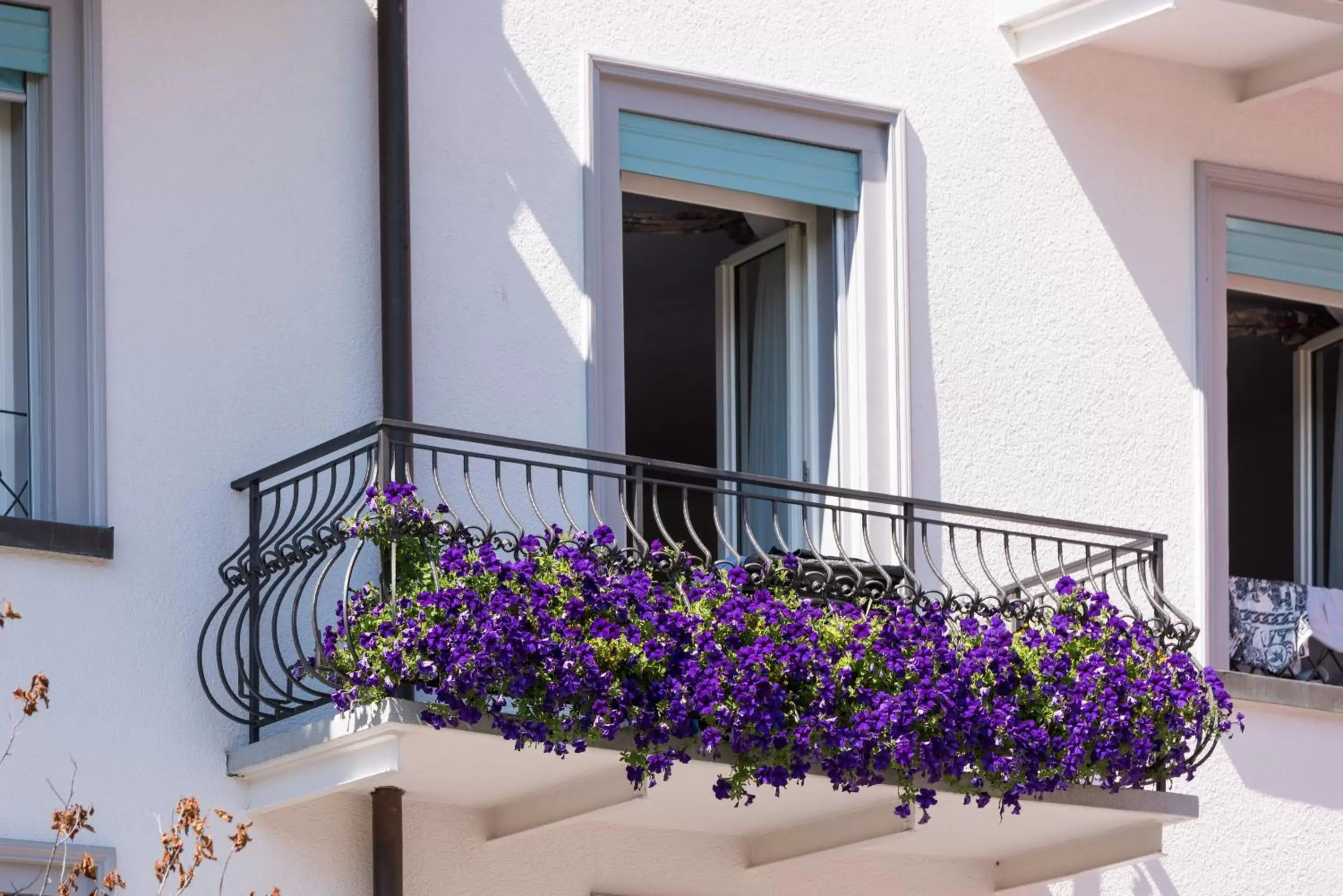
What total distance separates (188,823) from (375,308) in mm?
3073

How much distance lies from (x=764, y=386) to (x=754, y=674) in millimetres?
2540

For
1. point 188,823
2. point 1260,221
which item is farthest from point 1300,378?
point 188,823

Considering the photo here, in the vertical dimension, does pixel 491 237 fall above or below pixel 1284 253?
below

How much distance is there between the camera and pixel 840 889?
10.0 meters

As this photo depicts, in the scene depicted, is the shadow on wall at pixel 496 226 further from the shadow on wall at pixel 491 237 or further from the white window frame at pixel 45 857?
the white window frame at pixel 45 857

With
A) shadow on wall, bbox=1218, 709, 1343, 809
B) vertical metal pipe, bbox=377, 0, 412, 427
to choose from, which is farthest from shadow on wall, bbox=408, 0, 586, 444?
shadow on wall, bbox=1218, 709, 1343, 809

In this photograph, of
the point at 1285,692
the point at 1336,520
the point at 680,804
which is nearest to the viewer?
the point at 680,804

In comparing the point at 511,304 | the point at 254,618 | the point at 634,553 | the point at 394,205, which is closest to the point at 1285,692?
the point at 634,553

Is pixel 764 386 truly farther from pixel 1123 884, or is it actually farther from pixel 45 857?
pixel 45 857

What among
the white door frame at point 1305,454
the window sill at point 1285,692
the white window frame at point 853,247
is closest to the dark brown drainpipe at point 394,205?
the white window frame at point 853,247

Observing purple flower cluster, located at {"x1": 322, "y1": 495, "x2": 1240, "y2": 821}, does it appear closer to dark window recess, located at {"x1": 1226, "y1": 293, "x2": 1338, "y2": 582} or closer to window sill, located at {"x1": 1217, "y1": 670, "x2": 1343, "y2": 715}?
window sill, located at {"x1": 1217, "y1": 670, "x2": 1343, "y2": 715}

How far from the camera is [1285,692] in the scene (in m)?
10.9

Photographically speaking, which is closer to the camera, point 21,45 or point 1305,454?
point 21,45

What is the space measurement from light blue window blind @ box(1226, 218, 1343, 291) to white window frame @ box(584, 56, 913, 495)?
1.75 metres
